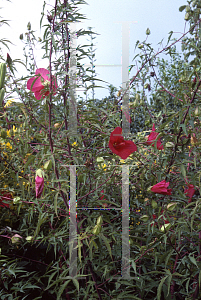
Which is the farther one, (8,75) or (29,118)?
(8,75)

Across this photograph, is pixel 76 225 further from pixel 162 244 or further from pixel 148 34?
pixel 148 34

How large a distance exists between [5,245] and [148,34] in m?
1.05

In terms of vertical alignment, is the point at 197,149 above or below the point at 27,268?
above

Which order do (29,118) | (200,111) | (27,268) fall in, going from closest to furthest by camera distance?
(200,111) → (29,118) → (27,268)

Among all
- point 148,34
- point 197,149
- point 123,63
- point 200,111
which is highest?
point 148,34

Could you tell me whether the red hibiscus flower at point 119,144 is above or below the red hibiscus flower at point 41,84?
below

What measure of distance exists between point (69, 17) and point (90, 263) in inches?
28.2

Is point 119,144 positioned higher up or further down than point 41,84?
further down

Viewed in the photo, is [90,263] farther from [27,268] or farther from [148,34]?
[148,34]

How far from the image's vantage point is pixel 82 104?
0.82 metres

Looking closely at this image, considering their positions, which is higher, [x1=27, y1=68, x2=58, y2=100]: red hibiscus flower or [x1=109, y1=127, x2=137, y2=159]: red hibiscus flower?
[x1=27, y1=68, x2=58, y2=100]: red hibiscus flower

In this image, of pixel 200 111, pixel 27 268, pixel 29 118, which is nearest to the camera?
pixel 200 111

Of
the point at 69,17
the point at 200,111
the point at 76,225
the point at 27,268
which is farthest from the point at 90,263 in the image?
the point at 69,17

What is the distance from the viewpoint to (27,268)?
3.67ft
